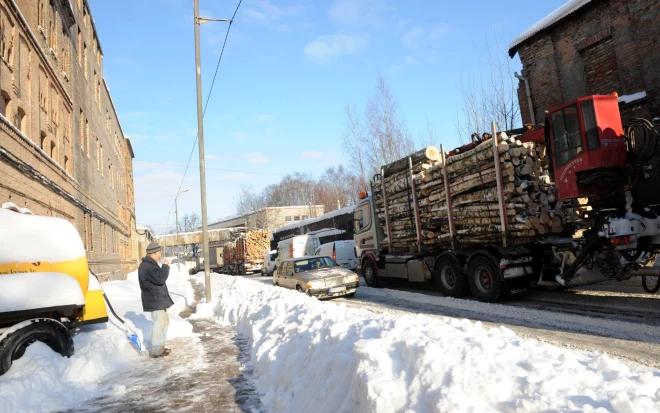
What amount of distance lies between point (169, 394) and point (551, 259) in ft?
24.8

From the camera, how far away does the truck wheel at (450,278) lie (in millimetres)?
10695

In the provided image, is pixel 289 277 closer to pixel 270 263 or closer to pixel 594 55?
pixel 594 55

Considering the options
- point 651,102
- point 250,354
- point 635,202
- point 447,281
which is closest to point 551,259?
point 635,202

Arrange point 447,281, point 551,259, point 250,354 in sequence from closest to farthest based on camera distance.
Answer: point 250,354 < point 551,259 < point 447,281

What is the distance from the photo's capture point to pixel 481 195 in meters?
9.85

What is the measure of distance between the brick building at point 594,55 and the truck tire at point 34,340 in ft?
50.9

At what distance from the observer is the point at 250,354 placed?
274 inches

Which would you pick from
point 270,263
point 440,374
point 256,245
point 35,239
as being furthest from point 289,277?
point 256,245

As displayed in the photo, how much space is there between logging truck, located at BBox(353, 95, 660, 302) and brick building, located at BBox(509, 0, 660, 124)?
6877mm

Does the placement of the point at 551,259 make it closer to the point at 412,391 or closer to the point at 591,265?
the point at 591,265

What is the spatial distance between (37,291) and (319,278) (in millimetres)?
7803

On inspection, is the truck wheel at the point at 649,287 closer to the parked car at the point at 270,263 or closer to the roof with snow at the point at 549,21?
the roof with snow at the point at 549,21

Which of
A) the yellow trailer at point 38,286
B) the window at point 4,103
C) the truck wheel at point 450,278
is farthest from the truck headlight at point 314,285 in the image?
the window at point 4,103

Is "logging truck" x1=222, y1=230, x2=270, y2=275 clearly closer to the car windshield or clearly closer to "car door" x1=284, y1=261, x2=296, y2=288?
"car door" x1=284, y1=261, x2=296, y2=288
